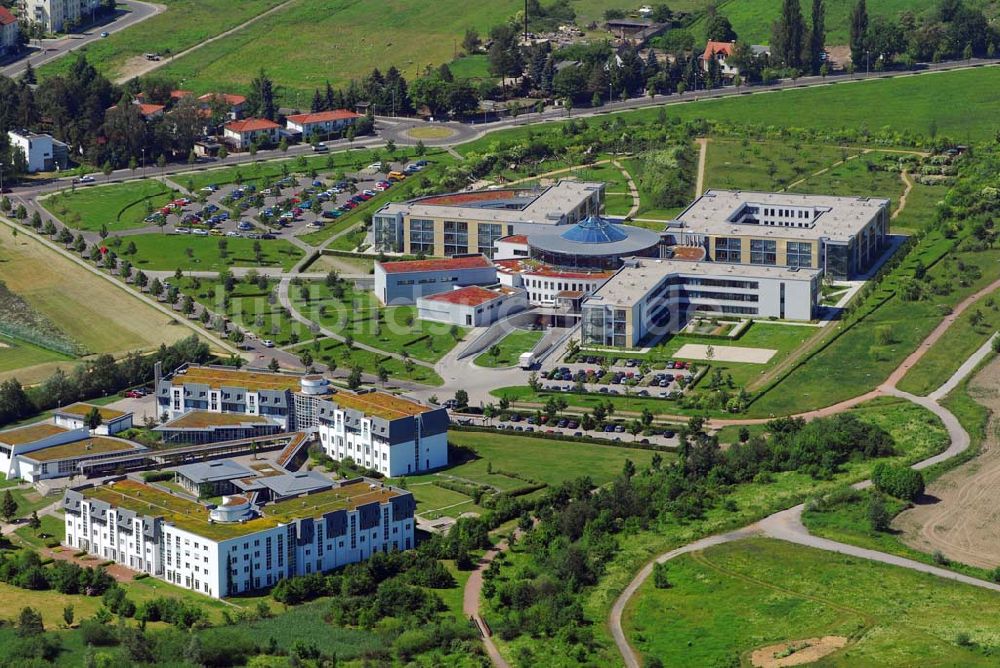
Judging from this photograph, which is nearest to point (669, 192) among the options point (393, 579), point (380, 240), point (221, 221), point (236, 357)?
point (380, 240)

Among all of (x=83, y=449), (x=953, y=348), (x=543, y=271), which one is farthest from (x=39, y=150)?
(x=953, y=348)

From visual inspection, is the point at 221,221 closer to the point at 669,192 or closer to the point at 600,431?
the point at 669,192

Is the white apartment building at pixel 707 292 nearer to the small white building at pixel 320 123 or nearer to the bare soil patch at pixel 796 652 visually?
the bare soil patch at pixel 796 652

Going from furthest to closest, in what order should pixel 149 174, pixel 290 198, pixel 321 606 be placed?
pixel 149 174 < pixel 290 198 < pixel 321 606

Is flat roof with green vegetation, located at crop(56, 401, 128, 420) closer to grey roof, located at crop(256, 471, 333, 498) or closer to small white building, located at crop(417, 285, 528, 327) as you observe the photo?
grey roof, located at crop(256, 471, 333, 498)

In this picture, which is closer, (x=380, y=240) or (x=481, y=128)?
(x=380, y=240)

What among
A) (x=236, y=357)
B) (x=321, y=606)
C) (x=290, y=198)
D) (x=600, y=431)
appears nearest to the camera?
(x=321, y=606)

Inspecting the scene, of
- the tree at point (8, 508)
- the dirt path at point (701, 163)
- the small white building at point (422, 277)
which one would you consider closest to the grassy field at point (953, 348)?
the small white building at point (422, 277)
